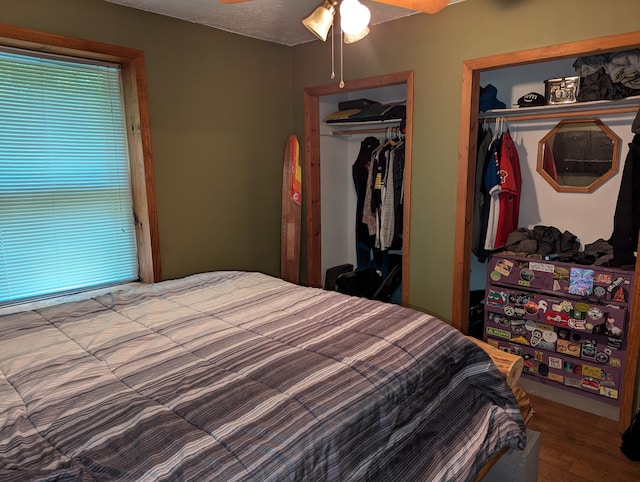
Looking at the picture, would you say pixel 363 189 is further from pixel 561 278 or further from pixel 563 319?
pixel 563 319

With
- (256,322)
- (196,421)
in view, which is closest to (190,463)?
(196,421)

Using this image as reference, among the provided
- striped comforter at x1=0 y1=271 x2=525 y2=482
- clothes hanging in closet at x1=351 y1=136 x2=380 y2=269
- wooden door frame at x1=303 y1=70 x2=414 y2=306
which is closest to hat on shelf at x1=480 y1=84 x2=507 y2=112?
wooden door frame at x1=303 y1=70 x2=414 y2=306

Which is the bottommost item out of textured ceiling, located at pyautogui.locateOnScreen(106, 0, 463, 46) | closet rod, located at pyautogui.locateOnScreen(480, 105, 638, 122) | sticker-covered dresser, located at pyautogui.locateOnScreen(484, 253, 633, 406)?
sticker-covered dresser, located at pyautogui.locateOnScreen(484, 253, 633, 406)

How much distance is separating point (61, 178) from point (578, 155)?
3.41 meters

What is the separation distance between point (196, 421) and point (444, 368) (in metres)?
0.93

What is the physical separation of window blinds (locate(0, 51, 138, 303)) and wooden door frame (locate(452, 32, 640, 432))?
207 cm

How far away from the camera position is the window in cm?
224

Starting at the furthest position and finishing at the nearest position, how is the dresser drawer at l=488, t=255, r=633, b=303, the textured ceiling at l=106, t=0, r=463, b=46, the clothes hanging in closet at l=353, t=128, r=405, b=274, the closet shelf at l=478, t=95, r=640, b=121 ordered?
the clothes hanging in closet at l=353, t=128, r=405, b=274, the closet shelf at l=478, t=95, r=640, b=121, the dresser drawer at l=488, t=255, r=633, b=303, the textured ceiling at l=106, t=0, r=463, b=46

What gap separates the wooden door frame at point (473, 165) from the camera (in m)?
2.12

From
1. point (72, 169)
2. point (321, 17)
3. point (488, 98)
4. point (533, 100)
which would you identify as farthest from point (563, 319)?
point (72, 169)

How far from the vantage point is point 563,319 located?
9.05 ft

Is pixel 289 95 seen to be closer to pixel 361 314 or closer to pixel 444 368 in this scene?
pixel 361 314

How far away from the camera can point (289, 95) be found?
340 cm

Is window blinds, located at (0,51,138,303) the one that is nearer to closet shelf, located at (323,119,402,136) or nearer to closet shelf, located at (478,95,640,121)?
closet shelf, located at (323,119,402,136)
